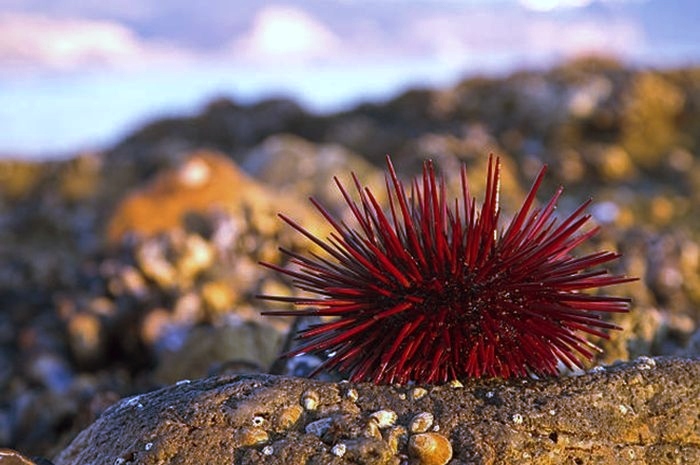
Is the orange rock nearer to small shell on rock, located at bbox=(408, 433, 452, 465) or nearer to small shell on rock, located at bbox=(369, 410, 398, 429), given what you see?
small shell on rock, located at bbox=(369, 410, 398, 429)

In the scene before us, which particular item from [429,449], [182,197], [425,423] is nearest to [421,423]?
[425,423]

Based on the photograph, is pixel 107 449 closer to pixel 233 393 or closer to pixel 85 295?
pixel 233 393

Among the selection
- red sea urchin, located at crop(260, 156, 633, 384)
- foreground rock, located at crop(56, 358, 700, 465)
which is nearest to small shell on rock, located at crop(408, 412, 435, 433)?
foreground rock, located at crop(56, 358, 700, 465)

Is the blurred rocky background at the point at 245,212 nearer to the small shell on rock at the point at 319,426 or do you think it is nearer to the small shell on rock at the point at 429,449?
the small shell on rock at the point at 319,426

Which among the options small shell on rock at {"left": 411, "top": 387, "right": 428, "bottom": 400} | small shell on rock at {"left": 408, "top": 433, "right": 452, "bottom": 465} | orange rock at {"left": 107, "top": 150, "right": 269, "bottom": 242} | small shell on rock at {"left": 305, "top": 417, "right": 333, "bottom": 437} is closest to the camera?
small shell on rock at {"left": 408, "top": 433, "right": 452, "bottom": 465}

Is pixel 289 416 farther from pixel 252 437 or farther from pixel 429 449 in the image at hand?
pixel 429 449

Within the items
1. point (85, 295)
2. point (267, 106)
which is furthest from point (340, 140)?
point (85, 295)
